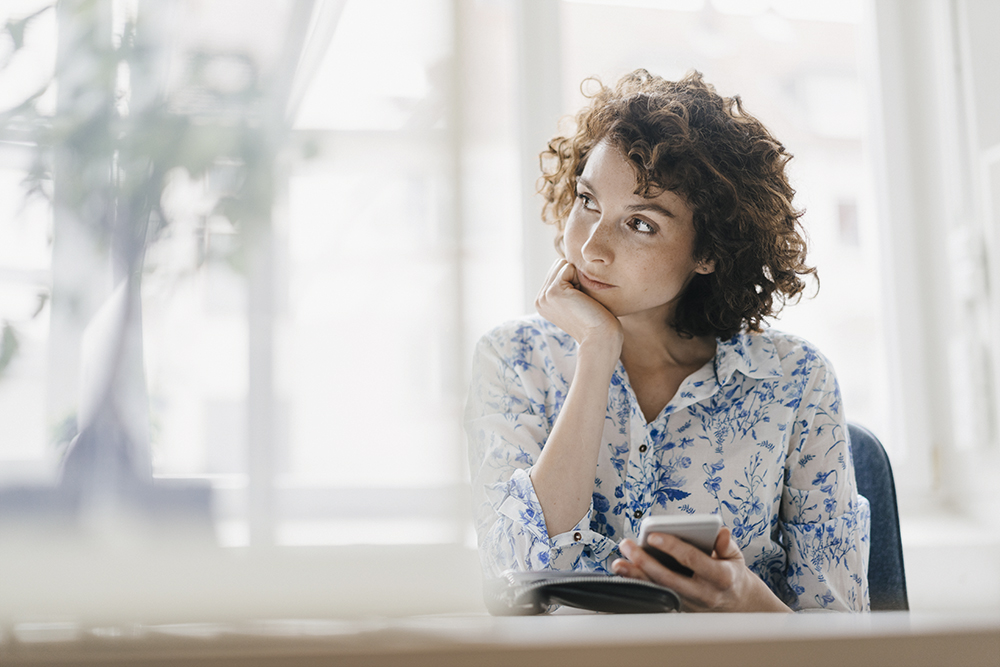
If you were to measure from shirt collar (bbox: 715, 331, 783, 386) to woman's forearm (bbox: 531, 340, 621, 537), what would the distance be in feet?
0.70

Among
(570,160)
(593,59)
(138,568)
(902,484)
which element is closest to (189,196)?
(138,568)

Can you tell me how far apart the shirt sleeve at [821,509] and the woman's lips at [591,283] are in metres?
0.32

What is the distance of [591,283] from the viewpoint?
1110 mm

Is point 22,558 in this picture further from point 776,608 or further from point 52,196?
point 776,608

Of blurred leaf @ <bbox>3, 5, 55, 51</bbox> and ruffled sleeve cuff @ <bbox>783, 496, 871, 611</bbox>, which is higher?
blurred leaf @ <bbox>3, 5, 55, 51</bbox>

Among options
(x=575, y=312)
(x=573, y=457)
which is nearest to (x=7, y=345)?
(x=573, y=457)

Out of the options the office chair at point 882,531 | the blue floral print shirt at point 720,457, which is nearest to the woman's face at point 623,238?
the blue floral print shirt at point 720,457

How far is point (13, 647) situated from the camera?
Result: 28cm

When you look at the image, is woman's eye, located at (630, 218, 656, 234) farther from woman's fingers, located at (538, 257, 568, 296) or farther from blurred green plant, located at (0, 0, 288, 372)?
blurred green plant, located at (0, 0, 288, 372)

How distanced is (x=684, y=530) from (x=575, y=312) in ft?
1.34

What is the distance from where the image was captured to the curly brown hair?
1.09 meters

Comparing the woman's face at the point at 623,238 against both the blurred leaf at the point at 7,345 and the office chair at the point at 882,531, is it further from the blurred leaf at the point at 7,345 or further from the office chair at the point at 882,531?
the blurred leaf at the point at 7,345

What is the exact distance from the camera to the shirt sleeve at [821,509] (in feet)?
3.30

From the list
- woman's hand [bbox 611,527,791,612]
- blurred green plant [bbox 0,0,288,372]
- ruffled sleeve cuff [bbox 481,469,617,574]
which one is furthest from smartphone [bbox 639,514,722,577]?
blurred green plant [bbox 0,0,288,372]
